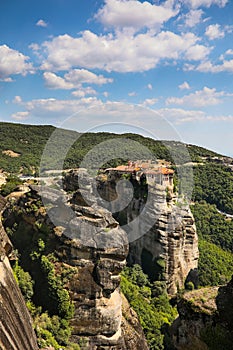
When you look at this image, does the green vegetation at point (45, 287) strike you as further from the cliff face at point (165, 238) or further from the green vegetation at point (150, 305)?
the cliff face at point (165, 238)

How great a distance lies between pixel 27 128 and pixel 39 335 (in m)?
107

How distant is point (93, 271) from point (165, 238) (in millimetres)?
15660

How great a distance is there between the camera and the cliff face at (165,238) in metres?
31.2

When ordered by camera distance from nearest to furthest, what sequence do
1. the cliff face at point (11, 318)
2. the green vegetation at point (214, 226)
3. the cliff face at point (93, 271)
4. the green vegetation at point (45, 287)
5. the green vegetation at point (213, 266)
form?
the cliff face at point (11, 318)
the green vegetation at point (45, 287)
the cliff face at point (93, 271)
the green vegetation at point (213, 266)
the green vegetation at point (214, 226)

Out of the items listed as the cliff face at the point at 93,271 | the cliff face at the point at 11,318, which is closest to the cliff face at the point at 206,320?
the cliff face at the point at 11,318

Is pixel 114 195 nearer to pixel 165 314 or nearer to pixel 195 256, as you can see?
pixel 195 256

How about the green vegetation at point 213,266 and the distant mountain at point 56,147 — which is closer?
the green vegetation at point 213,266

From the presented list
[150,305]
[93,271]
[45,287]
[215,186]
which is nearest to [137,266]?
[150,305]

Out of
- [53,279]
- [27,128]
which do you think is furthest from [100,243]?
[27,128]

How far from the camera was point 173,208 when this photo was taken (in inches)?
1246

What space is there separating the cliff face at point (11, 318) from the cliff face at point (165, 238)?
22.9 metres

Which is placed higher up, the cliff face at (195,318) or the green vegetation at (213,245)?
the cliff face at (195,318)

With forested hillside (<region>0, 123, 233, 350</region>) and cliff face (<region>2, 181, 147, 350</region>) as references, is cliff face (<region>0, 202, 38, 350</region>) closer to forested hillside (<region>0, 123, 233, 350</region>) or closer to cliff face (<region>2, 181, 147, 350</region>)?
forested hillside (<region>0, 123, 233, 350</region>)

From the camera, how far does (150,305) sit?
90.6 feet
